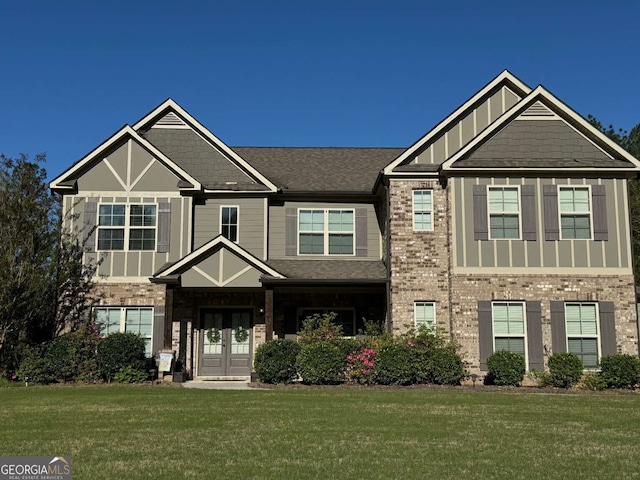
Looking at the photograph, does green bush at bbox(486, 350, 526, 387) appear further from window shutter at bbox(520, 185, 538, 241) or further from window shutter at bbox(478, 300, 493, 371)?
window shutter at bbox(520, 185, 538, 241)

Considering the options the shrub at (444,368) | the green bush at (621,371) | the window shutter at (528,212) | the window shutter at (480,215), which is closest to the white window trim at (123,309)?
the shrub at (444,368)

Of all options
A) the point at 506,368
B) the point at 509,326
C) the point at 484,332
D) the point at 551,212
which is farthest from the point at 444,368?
the point at 551,212

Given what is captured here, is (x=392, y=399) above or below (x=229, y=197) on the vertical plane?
below

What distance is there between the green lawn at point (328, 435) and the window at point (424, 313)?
406cm

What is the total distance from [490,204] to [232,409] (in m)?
9.85

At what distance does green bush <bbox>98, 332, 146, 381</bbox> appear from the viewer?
17.6 metres

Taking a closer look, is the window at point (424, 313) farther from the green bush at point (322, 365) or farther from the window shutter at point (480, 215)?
the green bush at point (322, 365)

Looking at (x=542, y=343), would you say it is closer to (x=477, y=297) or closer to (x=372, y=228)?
Answer: (x=477, y=297)

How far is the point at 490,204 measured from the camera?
18.3 metres

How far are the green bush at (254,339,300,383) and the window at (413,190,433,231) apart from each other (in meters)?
5.00

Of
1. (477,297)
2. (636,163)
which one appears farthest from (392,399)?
(636,163)

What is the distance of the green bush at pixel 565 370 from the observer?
16.5 metres

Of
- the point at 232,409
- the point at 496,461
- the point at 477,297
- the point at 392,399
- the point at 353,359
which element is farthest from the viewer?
the point at 477,297

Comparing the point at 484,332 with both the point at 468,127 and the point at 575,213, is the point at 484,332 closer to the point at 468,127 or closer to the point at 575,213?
the point at 575,213
